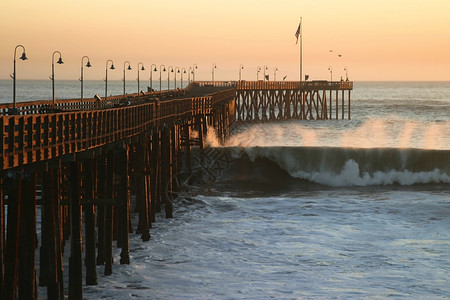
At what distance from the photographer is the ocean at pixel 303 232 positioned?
26484 millimetres

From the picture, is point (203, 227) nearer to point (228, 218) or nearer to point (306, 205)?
point (228, 218)

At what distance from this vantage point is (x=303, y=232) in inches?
1419

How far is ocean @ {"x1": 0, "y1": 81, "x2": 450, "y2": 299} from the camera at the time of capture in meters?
26.5

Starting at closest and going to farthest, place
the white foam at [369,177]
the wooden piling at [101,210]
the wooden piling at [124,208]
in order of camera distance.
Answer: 1. the wooden piling at [101,210]
2. the wooden piling at [124,208]
3. the white foam at [369,177]

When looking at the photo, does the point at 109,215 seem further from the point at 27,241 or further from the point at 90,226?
the point at 27,241

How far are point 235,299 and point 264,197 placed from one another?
24.1m

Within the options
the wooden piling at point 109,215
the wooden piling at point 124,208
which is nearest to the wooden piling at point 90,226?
the wooden piling at point 109,215

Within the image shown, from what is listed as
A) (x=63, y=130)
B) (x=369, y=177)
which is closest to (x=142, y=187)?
(x=63, y=130)

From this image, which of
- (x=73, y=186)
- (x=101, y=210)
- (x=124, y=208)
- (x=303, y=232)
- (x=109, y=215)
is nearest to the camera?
(x=73, y=186)

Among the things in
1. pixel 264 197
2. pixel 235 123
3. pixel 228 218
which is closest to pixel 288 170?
pixel 264 197

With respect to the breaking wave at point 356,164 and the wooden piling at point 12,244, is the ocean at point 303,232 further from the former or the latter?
the wooden piling at point 12,244

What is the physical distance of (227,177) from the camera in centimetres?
5634

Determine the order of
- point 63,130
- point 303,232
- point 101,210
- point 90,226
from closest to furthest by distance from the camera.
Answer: point 63,130 < point 90,226 < point 101,210 < point 303,232

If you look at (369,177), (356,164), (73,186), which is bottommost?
(369,177)
